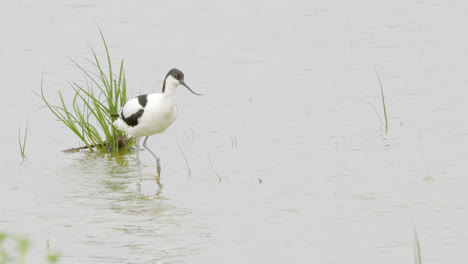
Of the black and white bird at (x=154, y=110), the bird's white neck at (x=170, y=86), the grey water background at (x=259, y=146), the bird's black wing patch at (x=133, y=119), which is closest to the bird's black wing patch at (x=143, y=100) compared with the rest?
the black and white bird at (x=154, y=110)

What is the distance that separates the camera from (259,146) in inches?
477

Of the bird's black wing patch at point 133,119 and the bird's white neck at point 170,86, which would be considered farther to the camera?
the bird's black wing patch at point 133,119

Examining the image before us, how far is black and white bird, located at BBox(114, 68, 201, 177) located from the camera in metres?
10.7

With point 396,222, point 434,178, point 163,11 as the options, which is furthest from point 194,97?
point 163,11

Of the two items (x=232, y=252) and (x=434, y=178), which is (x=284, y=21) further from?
(x=232, y=252)

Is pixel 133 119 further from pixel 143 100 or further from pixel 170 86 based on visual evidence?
pixel 170 86

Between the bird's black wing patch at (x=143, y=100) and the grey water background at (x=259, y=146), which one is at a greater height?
the bird's black wing patch at (x=143, y=100)

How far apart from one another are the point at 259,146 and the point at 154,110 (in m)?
1.88

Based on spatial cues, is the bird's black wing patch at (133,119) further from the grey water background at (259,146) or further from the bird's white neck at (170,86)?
the grey water background at (259,146)

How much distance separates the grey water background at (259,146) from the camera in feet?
27.7

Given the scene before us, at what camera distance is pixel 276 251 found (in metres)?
8.06

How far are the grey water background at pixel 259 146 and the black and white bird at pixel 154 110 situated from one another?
0.58m

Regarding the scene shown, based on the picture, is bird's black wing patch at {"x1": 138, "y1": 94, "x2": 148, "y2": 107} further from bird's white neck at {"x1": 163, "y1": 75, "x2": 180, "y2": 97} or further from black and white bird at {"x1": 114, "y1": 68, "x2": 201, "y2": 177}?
bird's white neck at {"x1": 163, "y1": 75, "x2": 180, "y2": 97}

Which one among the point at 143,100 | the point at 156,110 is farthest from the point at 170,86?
the point at 143,100
